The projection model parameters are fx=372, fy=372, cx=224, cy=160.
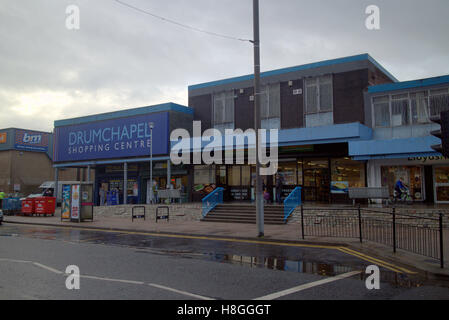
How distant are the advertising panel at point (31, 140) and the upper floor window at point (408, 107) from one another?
1783 inches

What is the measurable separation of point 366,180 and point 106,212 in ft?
57.5

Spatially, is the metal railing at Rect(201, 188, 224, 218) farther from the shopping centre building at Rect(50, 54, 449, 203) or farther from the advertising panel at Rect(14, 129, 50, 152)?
the advertising panel at Rect(14, 129, 50, 152)

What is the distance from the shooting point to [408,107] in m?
Result: 21.6

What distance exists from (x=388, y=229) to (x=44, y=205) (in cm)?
2195

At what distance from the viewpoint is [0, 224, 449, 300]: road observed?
248 inches

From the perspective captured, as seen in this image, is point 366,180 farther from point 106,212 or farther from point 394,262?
point 106,212

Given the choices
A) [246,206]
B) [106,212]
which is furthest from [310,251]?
[106,212]

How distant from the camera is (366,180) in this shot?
22.5 meters

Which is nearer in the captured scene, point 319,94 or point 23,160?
point 319,94

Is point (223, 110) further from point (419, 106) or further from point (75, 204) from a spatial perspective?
point (419, 106)

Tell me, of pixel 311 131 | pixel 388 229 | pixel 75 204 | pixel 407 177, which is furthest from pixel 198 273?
pixel 407 177

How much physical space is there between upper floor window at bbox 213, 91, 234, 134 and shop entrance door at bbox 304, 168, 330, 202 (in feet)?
23.0
